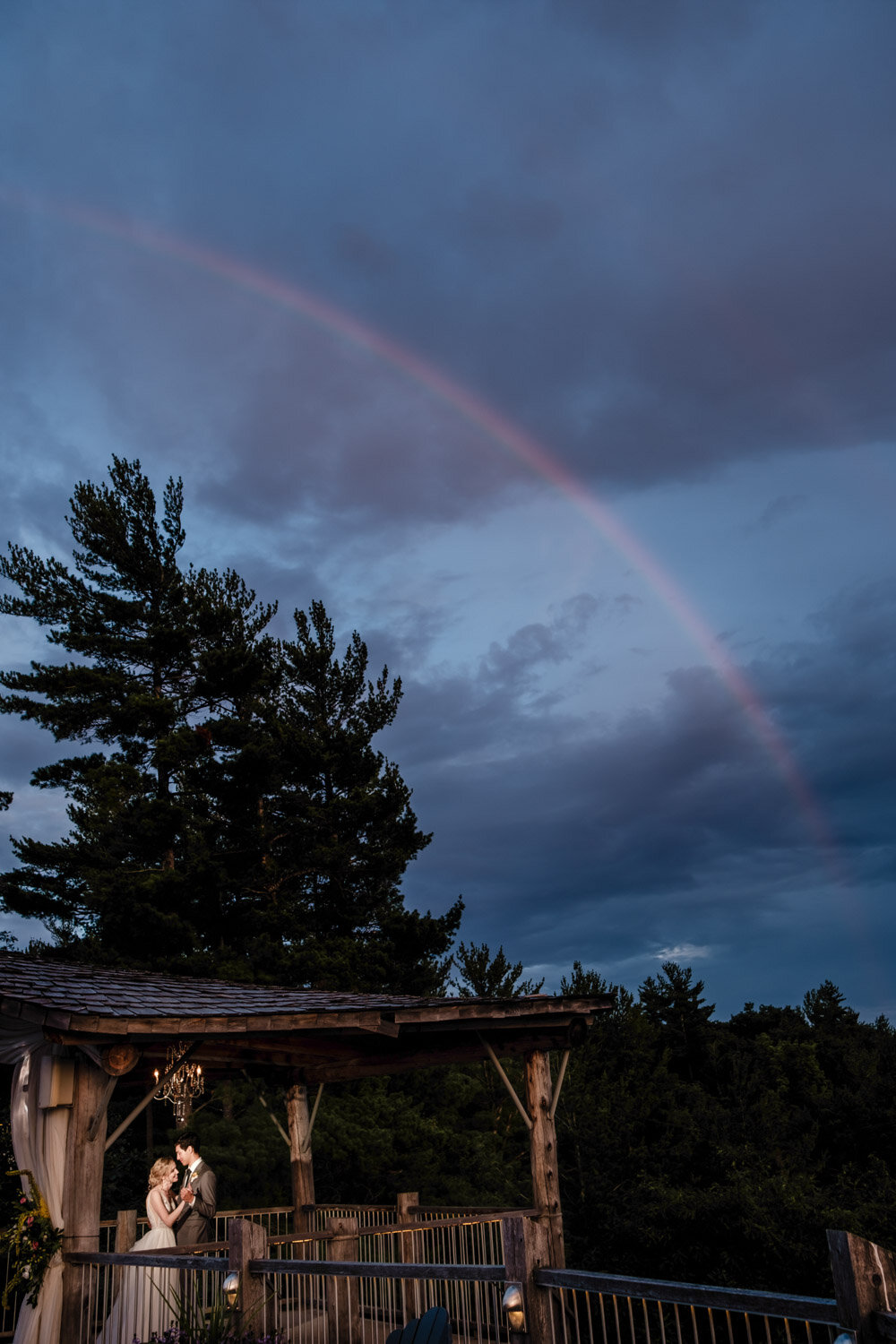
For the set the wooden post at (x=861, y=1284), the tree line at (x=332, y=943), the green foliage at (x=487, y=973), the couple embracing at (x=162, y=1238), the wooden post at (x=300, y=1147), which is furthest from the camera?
the green foliage at (x=487, y=973)

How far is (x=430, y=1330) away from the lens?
5051 millimetres

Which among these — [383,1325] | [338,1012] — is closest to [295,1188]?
[383,1325]

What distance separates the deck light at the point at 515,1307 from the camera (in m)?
4.55

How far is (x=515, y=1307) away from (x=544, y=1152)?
615 cm

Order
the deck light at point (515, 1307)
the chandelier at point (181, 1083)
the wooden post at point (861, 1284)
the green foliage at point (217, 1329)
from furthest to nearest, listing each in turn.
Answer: the chandelier at point (181, 1083) → the green foliage at point (217, 1329) → the deck light at point (515, 1307) → the wooden post at point (861, 1284)

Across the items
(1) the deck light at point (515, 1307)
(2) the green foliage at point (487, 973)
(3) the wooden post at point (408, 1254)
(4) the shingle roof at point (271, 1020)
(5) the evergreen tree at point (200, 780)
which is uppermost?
(5) the evergreen tree at point (200, 780)

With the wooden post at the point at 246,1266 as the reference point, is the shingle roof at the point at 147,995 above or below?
above

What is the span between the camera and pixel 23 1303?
8047mm

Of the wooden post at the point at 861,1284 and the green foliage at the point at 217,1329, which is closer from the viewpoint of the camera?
the wooden post at the point at 861,1284

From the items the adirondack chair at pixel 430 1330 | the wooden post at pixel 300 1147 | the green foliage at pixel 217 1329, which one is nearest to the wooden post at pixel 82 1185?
the green foliage at pixel 217 1329

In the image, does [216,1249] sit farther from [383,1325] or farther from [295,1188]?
[295,1188]

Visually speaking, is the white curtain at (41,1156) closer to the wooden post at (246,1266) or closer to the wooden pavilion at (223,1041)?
the wooden pavilion at (223,1041)

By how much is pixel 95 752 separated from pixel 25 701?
2104 millimetres

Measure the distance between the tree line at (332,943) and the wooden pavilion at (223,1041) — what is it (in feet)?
13.3
